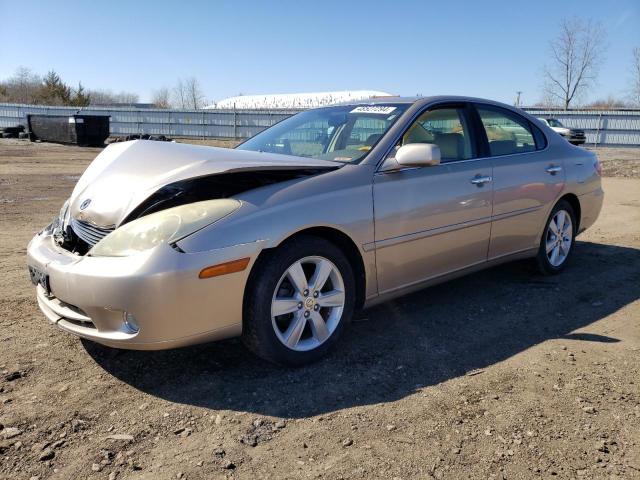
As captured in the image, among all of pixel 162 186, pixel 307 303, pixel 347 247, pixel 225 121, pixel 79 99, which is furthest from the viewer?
pixel 79 99

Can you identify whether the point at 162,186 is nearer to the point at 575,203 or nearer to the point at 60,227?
the point at 60,227

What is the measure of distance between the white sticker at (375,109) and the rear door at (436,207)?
251 mm

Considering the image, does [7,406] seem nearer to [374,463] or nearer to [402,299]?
[374,463]

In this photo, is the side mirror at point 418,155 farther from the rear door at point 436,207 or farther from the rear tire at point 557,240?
the rear tire at point 557,240

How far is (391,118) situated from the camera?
12.8 feet

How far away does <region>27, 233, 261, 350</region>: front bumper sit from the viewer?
2652mm

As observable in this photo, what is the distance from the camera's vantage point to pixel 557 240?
5.11 metres

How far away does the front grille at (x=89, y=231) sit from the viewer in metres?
3.10

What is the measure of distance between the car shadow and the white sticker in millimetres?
1496

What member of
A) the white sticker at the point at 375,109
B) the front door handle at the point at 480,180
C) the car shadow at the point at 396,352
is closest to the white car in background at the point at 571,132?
the car shadow at the point at 396,352

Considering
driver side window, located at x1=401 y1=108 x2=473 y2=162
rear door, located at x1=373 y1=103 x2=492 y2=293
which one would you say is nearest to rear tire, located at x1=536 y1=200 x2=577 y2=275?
rear door, located at x1=373 y1=103 x2=492 y2=293

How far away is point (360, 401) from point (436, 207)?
155 centimetres

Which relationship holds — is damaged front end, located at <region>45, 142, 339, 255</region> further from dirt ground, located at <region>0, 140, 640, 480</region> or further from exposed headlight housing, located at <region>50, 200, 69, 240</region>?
dirt ground, located at <region>0, 140, 640, 480</region>

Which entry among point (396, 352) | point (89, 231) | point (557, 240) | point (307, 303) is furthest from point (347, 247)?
point (557, 240)
